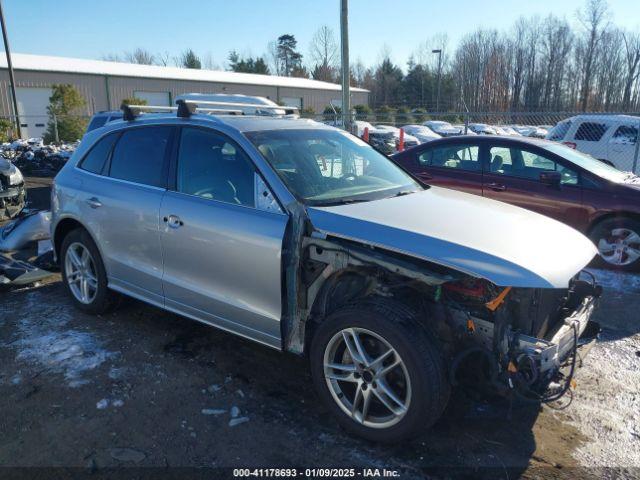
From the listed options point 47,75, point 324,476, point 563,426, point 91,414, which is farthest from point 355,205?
point 47,75

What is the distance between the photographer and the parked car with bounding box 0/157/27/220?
797 centimetres

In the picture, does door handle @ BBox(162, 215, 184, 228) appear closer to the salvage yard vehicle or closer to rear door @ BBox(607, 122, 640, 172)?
the salvage yard vehicle

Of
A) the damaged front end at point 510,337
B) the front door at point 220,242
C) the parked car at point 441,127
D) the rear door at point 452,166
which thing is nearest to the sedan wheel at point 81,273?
the front door at point 220,242

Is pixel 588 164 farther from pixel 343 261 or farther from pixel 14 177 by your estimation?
pixel 14 177

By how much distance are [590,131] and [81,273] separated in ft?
37.3

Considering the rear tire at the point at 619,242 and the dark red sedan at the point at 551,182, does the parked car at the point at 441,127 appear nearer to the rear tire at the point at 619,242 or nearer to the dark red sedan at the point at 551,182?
the dark red sedan at the point at 551,182

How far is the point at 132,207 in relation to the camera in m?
4.04

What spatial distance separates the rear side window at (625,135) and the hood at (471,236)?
31.9 feet

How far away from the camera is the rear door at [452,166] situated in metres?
6.98

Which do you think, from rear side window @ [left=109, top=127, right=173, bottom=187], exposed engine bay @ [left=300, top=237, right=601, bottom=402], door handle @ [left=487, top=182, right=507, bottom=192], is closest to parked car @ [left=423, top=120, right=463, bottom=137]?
door handle @ [left=487, top=182, right=507, bottom=192]

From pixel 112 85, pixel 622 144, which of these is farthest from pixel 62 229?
pixel 112 85

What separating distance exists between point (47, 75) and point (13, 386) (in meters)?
34.0

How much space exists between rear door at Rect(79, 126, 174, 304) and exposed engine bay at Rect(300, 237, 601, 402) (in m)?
1.45

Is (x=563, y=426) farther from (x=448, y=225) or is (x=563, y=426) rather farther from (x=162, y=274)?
(x=162, y=274)
